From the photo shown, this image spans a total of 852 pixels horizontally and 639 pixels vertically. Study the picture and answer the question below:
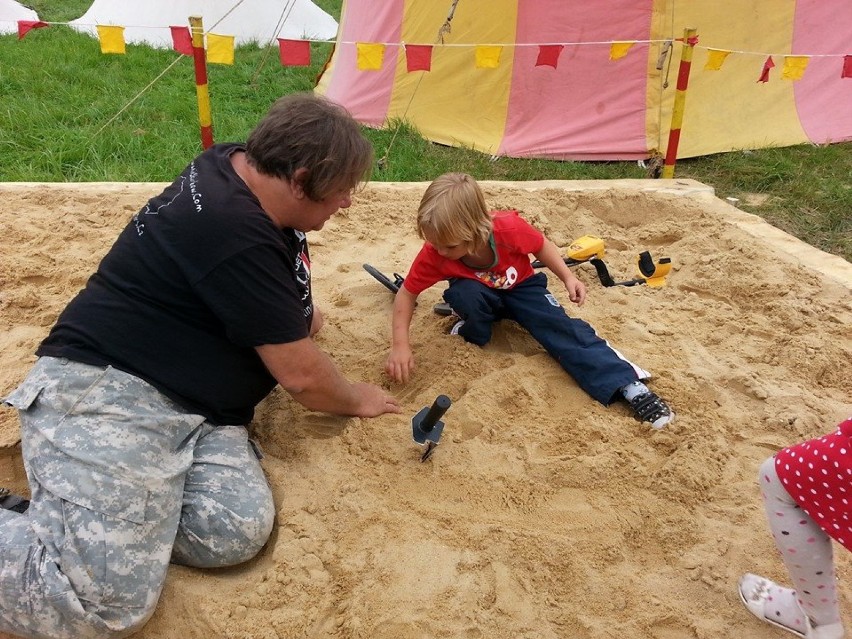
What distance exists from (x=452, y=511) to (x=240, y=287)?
0.81 meters

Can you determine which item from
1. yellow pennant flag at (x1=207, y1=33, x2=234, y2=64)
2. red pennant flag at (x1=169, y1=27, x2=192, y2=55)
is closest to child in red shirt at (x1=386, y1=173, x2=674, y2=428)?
yellow pennant flag at (x1=207, y1=33, x2=234, y2=64)

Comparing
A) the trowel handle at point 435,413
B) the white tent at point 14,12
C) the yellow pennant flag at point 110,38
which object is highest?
the white tent at point 14,12

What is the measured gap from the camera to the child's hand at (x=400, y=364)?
2354mm

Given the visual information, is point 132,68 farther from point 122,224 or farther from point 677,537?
point 677,537

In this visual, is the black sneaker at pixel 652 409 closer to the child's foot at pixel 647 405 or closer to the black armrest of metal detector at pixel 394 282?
the child's foot at pixel 647 405

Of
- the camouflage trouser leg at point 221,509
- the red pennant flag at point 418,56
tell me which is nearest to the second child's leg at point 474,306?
the camouflage trouser leg at point 221,509

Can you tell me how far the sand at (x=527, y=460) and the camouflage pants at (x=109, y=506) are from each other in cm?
10

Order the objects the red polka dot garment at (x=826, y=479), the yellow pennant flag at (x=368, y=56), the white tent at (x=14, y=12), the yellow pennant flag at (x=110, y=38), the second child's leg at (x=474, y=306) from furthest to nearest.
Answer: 1. the white tent at (x=14, y=12)
2. the yellow pennant flag at (x=368, y=56)
3. the yellow pennant flag at (x=110, y=38)
4. the second child's leg at (x=474, y=306)
5. the red polka dot garment at (x=826, y=479)

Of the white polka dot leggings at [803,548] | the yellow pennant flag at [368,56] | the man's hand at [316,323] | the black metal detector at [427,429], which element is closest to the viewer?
the white polka dot leggings at [803,548]

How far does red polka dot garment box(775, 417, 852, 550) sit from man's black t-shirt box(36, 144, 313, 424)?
3.72 feet

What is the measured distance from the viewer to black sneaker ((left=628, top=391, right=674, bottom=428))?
2.18 meters

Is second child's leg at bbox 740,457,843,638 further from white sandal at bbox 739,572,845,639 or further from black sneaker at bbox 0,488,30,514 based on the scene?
black sneaker at bbox 0,488,30,514

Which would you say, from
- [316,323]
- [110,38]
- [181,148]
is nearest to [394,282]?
[316,323]

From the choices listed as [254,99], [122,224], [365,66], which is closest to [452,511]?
[122,224]
